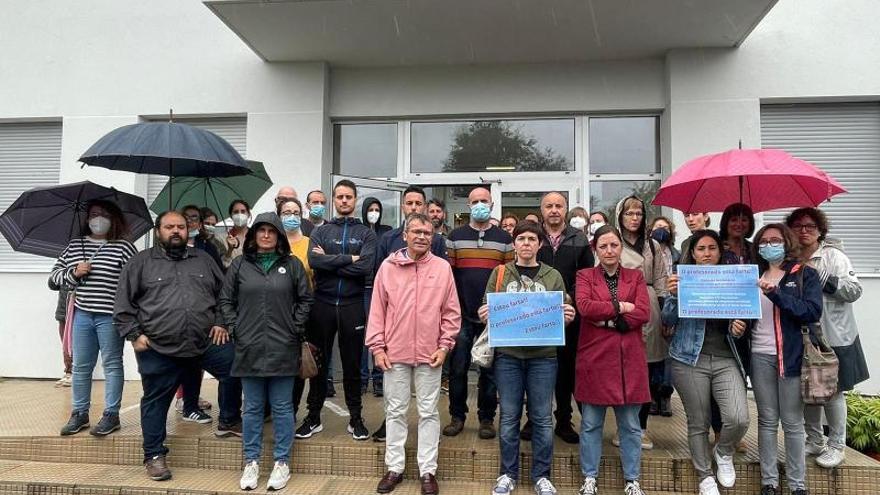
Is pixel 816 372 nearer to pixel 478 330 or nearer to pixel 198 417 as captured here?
pixel 478 330

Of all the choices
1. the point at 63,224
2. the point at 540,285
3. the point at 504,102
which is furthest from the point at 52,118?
the point at 540,285

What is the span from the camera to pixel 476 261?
171 inches

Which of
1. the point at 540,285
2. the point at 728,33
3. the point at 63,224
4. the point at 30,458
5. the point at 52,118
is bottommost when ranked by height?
the point at 30,458

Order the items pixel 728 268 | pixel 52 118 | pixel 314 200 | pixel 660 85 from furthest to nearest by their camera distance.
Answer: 1. pixel 52 118
2. pixel 660 85
3. pixel 314 200
4. pixel 728 268

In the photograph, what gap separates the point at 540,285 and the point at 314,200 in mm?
2964

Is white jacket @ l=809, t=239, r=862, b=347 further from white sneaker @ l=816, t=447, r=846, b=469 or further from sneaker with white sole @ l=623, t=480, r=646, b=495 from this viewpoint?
sneaker with white sole @ l=623, t=480, r=646, b=495

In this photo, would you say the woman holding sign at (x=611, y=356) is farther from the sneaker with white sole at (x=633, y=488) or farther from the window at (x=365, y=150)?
the window at (x=365, y=150)

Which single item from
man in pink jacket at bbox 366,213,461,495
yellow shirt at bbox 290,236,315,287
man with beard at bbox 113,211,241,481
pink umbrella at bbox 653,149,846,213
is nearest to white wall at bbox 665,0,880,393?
pink umbrella at bbox 653,149,846,213

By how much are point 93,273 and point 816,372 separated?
212 inches

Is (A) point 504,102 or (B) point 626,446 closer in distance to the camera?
(B) point 626,446

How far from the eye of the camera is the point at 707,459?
372 cm

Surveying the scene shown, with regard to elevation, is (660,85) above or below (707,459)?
above

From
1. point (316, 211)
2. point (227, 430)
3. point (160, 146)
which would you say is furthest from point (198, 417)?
point (160, 146)

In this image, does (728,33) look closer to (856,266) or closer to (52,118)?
(856,266)
